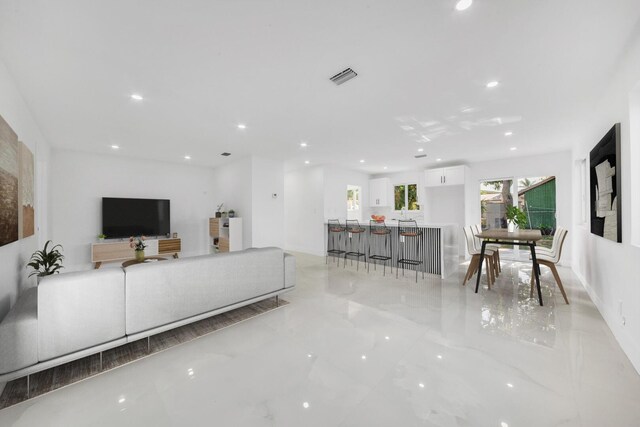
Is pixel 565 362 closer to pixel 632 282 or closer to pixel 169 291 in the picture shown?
pixel 632 282

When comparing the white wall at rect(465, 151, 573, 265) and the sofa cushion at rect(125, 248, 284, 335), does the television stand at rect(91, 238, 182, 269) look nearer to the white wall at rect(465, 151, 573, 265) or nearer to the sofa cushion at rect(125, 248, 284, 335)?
the sofa cushion at rect(125, 248, 284, 335)

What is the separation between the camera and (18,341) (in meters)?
1.69

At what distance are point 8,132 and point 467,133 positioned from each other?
5.94 m

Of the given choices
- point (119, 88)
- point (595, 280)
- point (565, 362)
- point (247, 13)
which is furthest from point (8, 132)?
point (595, 280)

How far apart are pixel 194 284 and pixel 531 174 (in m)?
7.48

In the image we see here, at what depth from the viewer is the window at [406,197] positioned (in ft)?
26.5

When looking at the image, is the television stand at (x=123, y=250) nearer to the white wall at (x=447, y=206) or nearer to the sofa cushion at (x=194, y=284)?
the sofa cushion at (x=194, y=284)

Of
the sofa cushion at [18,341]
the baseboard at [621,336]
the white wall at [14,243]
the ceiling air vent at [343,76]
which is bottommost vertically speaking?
the baseboard at [621,336]

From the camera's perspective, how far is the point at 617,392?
1.74 m

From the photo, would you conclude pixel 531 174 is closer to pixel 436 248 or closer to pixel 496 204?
pixel 496 204

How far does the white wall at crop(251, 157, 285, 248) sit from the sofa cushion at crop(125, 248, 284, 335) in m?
2.96

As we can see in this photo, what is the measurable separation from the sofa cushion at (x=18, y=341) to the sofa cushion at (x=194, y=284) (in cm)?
54

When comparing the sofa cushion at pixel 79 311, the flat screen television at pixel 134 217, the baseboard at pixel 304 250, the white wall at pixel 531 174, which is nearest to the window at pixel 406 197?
the white wall at pixel 531 174

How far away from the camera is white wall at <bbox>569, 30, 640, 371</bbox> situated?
209cm
